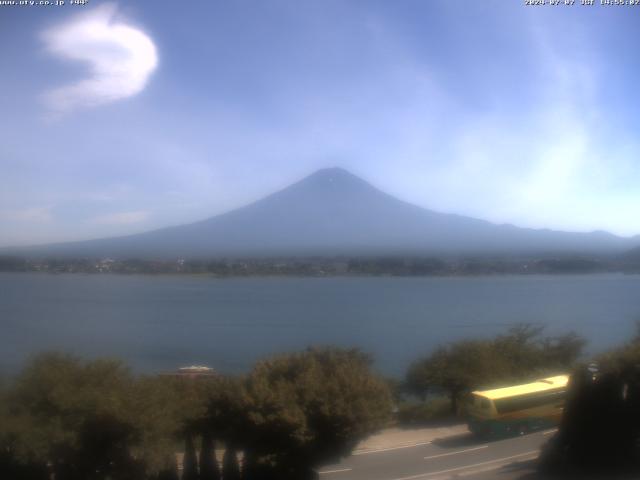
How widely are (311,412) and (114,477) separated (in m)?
1.86

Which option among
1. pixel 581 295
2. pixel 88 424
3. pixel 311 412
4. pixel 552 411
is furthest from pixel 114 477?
pixel 581 295

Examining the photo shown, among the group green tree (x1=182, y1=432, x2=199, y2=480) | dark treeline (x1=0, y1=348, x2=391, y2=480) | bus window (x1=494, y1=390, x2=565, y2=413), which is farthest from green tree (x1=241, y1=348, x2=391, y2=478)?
bus window (x1=494, y1=390, x2=565, y2=413)

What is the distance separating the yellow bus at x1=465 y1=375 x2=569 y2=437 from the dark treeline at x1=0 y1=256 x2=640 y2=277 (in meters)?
31.4

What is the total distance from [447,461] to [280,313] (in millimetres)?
25070

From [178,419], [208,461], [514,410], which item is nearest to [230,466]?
[208,461]

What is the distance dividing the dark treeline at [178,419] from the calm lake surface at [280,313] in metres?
7.06

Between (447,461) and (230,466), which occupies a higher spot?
(230,466)

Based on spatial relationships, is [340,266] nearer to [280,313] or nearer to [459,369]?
[280,313]

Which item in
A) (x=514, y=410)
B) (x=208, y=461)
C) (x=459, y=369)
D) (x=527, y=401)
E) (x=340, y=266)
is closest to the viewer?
(x=208, y=461)

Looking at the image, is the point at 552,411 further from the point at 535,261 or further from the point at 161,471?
the point at 535,261

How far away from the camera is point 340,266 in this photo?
49000 millimetres

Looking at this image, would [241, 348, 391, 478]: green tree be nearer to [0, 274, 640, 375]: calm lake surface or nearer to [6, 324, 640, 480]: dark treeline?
[6, 324, 640, 480]: dark treeline

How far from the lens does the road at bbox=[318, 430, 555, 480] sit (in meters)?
6.06

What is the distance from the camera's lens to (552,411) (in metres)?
8.05
